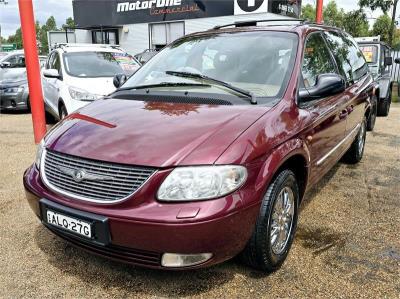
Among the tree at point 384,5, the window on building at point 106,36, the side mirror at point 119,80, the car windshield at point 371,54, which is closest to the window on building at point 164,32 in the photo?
the window on building at point 106,36

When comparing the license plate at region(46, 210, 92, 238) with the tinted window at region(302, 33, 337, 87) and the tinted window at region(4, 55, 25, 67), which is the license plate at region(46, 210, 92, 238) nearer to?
the tinted window at region(302, 33, 337, 87)

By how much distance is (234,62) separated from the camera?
3229mm

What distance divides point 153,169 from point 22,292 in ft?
4.07

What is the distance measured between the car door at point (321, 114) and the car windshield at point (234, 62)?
0.66ft

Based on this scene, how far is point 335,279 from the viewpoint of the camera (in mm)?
2633

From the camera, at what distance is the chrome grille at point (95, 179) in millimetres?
2178

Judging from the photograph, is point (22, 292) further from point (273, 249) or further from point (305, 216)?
point (305, 216)

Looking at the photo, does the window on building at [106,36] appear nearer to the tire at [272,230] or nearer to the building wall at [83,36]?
the building wall at [83,36]

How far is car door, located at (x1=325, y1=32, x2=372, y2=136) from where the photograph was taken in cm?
406

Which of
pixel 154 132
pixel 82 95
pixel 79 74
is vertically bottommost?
pixel 82 95

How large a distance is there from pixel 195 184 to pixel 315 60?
196 centimetres

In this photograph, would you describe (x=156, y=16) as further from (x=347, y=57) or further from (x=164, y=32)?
(x=347, y=57)

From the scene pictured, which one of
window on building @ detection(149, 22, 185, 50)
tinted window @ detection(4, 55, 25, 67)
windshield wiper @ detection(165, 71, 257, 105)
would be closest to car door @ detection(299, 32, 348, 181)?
windshield wiper @ detection(165, 71, 257, 105)

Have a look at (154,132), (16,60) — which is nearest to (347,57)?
(154,132)
